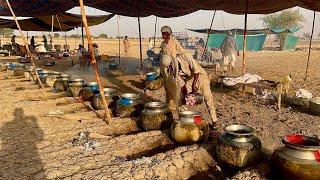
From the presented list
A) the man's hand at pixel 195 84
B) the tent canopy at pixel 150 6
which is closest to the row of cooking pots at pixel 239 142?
the man's hand at pixel 195 84

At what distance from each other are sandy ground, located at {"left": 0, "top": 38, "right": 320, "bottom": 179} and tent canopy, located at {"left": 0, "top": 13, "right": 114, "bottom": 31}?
7452 mm

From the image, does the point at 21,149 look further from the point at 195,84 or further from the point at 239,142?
the point at 239,142

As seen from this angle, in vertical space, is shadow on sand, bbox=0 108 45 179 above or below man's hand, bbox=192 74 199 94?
below

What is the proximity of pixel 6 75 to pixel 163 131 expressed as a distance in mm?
10223

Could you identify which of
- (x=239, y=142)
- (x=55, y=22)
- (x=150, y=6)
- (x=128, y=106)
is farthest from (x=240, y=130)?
(x=55, y=22)

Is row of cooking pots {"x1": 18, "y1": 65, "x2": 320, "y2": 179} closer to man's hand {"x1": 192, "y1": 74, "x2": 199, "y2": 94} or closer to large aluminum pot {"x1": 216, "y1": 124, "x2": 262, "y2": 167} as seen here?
large aluminum pot {"x1": 216, "y1": 124, "x2": 262, "y2": 167}

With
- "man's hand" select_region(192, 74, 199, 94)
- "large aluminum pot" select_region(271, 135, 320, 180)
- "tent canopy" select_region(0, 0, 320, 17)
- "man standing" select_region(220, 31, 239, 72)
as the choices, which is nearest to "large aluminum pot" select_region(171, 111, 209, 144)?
"man's hand" select_region(192, 74, 199, 94)

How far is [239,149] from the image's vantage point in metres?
3.93

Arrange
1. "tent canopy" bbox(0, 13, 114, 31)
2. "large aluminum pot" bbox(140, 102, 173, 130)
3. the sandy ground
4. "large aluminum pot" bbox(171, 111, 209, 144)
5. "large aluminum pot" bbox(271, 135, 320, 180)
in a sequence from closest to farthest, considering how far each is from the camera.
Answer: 1. "large aluminum pot" bbox(271, 135, 320, 180)
2. the sandy ground
3. "large aluminum pot" bbox(171, 111, 209, 144)
4. "large aluminum pot" bbox(140, 102, 173, 130)
5. "tent canopy" bbox(0, 13, 114, 31)

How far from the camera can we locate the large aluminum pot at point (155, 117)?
5613 mm

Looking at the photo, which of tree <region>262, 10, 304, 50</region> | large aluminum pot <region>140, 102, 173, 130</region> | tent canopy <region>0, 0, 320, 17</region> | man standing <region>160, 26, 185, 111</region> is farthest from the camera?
tree <region>262, 10, 304, 50</region>

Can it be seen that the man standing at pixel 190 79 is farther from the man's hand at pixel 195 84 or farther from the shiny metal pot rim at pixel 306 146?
the shiny metal pot rim at pixel 306 146

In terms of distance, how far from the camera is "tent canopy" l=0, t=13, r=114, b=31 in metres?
15.3

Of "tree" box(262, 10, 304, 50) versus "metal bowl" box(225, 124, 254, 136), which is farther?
"tree" box(262, 10, 304, 50)
